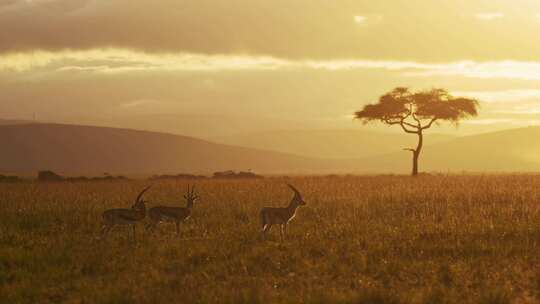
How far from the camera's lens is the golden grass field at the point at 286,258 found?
36.9 feet

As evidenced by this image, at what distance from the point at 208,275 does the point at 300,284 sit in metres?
1.88

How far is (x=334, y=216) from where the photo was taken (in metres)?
21.1

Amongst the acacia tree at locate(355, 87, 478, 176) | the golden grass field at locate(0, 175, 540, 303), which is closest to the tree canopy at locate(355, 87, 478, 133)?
the acacia tree at locate(355, 87, 478, 176)

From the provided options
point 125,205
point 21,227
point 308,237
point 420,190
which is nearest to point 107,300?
point 308,237

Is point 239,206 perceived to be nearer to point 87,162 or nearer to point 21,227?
point 21,227

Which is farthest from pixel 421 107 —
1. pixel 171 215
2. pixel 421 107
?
pixel 171 215

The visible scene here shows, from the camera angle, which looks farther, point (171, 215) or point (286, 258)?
point (171, 215)

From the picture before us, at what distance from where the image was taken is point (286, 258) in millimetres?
14016

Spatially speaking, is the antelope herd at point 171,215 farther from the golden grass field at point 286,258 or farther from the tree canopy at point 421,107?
the tree canopy at point 421,107

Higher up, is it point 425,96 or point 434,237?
point 425,96

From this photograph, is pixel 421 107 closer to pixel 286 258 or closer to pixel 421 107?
pixel 421 107

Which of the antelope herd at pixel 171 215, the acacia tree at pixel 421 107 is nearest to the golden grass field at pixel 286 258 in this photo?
the antelope herd at pixel 171 215

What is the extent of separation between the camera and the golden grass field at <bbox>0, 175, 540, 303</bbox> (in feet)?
36.9

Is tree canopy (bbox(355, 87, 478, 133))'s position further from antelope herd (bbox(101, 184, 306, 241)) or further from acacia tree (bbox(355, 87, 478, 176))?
antelope herd (bbox(101, 184, 306, 241))
